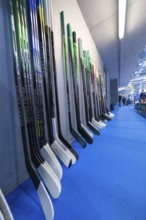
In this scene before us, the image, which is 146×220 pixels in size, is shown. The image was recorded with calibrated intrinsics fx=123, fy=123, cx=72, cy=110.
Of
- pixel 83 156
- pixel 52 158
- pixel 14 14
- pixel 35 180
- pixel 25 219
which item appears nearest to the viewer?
pixel 25 219

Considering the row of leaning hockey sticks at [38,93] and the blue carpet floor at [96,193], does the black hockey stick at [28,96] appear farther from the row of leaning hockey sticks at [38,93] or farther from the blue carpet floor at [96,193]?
the blue carpet floor at [96,193]

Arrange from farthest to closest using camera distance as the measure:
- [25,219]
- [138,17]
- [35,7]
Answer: [138,17] < [35,7] < [25,219]

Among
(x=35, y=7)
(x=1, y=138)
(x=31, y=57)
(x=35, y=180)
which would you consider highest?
(x=35, y=7)

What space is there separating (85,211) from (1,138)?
0.79m

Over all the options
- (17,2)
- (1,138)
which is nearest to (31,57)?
(17,2)

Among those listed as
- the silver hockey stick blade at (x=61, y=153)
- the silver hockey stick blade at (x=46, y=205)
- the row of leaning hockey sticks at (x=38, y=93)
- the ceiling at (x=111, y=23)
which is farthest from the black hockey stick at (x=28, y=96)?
the ceiling at (x=111, y=23)

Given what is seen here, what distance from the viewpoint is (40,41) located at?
1339mm

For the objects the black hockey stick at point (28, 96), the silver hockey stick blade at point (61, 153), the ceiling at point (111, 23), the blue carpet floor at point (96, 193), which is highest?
the ceiling at point (111, 23)

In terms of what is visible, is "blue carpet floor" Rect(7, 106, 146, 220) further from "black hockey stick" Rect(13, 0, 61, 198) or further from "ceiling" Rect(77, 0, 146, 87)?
"ceiling" Rect(77, 0, 146, 87)

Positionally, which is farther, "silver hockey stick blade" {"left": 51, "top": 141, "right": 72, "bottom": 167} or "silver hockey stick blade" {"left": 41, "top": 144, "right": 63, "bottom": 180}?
"silver hockey stick blade" {"left": 51, "top": 141, "right": 72, "bottom": 167}

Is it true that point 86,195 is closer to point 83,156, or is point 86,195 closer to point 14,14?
point 83,156

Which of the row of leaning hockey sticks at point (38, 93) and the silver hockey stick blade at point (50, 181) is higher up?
the row of leaning hockey sticks at point (38, 93)

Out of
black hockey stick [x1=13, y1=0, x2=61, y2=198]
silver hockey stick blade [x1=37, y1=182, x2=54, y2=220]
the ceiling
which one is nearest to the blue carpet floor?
silver hockey stick blade [x1=37, y1=182, x2=54, y2=220]

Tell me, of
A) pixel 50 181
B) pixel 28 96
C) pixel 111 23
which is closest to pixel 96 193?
pixel 50 181
